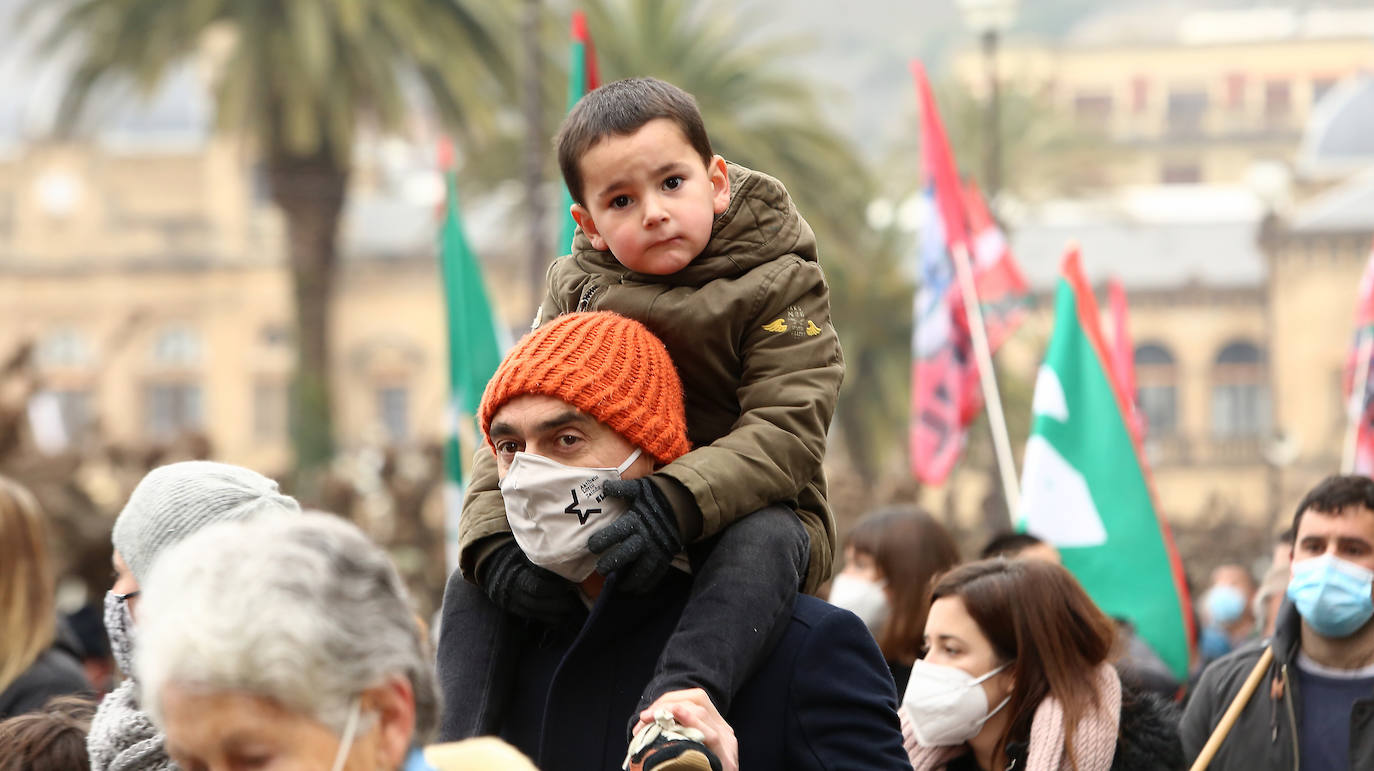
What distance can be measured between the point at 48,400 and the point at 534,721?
72.4ft

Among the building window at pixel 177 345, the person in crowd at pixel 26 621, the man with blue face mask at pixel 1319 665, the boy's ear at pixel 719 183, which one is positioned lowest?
the building window at pixel 177 345

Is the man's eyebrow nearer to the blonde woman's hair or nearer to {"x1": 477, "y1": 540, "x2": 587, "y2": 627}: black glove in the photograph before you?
{"x1": 477, "y1": 540, "x2": 587, "y2": 627}: black glove

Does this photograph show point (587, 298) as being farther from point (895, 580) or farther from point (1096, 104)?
point (1096, 104)

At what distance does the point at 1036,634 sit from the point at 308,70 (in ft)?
54.9

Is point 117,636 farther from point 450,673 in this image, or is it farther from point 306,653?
point 306,653

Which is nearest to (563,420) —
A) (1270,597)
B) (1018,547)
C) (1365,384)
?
(1018,547)

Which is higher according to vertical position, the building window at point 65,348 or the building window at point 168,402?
the building window at point 65,348

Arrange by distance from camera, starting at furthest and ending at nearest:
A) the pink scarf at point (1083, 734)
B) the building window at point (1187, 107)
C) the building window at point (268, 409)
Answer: the building window at point (1187, 107)
the building window at point (268, 409)
the pink scarf at point (1083, 734)

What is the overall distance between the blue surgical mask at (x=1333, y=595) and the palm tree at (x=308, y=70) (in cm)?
1571

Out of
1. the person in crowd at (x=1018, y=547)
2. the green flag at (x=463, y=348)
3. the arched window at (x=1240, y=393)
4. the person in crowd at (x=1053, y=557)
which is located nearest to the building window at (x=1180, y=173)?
the arched window at (x=1240, y=393)

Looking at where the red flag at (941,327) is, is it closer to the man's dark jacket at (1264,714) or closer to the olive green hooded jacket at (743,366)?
the man's dark jacket at (1264,714)

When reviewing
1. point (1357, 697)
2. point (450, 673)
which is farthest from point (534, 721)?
point (1357, 697)

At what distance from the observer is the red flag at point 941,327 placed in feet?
36.8

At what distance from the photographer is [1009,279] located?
1252 cm
